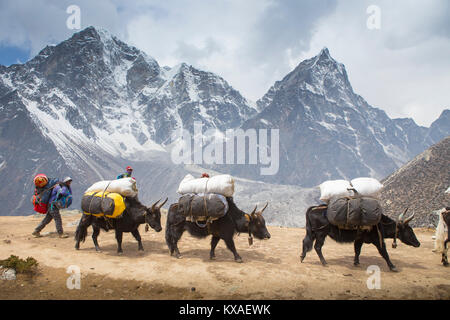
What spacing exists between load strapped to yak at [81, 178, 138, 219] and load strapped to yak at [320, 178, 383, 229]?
5540mm

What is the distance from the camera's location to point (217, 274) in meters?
6.43

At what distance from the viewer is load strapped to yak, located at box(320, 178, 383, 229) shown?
700 centimetres

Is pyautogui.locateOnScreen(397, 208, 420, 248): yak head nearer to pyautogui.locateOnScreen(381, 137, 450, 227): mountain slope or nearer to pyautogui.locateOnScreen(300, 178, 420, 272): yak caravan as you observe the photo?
pyautogui.locateOnScreen(300, 178, 420, 272): yak caravan

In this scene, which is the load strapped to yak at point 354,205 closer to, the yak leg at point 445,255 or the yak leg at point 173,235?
the yak leg at point 445,255

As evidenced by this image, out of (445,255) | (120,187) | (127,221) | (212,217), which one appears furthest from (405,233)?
(120,187)

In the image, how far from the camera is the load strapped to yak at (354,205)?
700 centimetres

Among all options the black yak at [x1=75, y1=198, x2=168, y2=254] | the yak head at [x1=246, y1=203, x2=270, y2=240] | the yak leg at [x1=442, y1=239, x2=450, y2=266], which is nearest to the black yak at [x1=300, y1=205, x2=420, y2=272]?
the yak leg at [x1=442, y1=239, x2=450, y2=266]

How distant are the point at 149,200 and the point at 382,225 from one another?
141 meters

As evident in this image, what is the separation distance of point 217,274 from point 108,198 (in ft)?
12.5

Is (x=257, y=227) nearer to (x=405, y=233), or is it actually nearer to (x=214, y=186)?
(x=214, y=186)

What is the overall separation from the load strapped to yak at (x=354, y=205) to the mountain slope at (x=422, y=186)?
2188 cm
